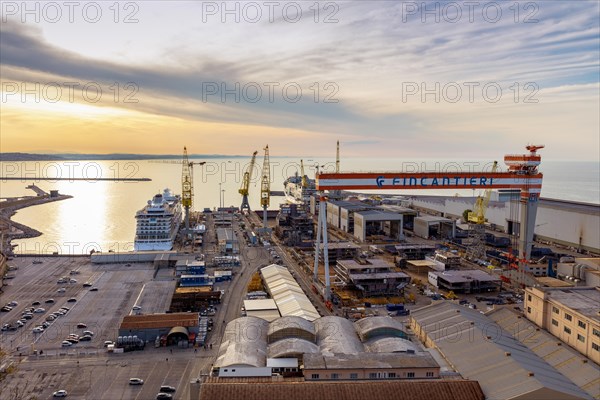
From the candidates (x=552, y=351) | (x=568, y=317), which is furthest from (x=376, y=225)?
(x=552, y=351)

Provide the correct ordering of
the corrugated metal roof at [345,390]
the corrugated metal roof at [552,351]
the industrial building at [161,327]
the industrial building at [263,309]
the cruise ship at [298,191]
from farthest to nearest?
the cruise ship at [298,191] → the industrial building at [263,309] → the industrial building at [161,327] → the corrugated metal roof at [552,351] → the corrugated metal roof at [345,390]

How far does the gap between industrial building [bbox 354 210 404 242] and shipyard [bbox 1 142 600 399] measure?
0.52 feet

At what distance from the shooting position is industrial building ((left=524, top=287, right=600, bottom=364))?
13102 millimetres

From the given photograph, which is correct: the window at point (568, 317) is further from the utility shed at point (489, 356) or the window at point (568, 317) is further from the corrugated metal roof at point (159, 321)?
the corrugated metal roof at point (159, 321)

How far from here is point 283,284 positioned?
21109 mm

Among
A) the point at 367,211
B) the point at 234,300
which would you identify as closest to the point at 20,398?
the point at 234,300

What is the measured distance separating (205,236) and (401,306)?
71.3ft

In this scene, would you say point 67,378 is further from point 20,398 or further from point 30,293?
point 30,293

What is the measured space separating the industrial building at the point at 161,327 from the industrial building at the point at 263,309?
2.25 m

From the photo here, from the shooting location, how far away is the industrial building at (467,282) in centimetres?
2225

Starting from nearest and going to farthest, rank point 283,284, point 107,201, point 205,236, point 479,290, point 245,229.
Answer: point 283,284 → point 479,290 → point 205,236 → point 245,229 → point 107,201

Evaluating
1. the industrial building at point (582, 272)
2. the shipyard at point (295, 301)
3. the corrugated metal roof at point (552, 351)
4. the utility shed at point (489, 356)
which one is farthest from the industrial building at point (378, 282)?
the industrial building at point (582, 272)

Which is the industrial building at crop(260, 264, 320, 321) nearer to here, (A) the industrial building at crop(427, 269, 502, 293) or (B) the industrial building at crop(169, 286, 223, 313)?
(B) the industrial building at crop(169, 286, 223, 313)

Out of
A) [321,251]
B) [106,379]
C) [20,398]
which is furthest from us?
[321,251]
